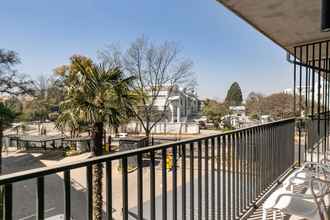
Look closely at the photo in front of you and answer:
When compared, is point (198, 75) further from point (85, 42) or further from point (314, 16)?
point (314, 16)

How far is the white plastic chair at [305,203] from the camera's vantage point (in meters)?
1.76

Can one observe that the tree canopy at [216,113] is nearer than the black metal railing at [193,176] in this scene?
No

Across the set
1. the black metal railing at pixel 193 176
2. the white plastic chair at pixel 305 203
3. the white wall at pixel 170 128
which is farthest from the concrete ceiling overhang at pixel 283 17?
the white wall at pixel 170 128

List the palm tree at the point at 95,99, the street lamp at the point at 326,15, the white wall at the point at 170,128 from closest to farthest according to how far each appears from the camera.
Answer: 1. the street lamp at the point at 326,15
2. the palm tree at the point at 95,99
3. the white wall at the point at 170,128

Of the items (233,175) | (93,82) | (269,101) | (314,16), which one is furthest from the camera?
(269,101)

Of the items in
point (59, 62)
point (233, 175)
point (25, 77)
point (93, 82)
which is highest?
point (59, 62)

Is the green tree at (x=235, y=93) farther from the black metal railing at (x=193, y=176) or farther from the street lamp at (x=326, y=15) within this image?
the street lamp at (x=326, y=15)

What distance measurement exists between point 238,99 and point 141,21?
30.3 metres

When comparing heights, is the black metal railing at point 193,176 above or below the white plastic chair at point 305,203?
above

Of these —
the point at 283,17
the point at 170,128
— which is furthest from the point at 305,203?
the point at 170,128

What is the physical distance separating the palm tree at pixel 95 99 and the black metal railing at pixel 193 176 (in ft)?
15.0

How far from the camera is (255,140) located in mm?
2379

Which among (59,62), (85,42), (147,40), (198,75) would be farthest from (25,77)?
(198,75)

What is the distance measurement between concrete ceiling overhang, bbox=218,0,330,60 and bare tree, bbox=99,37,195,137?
49.8 feet
